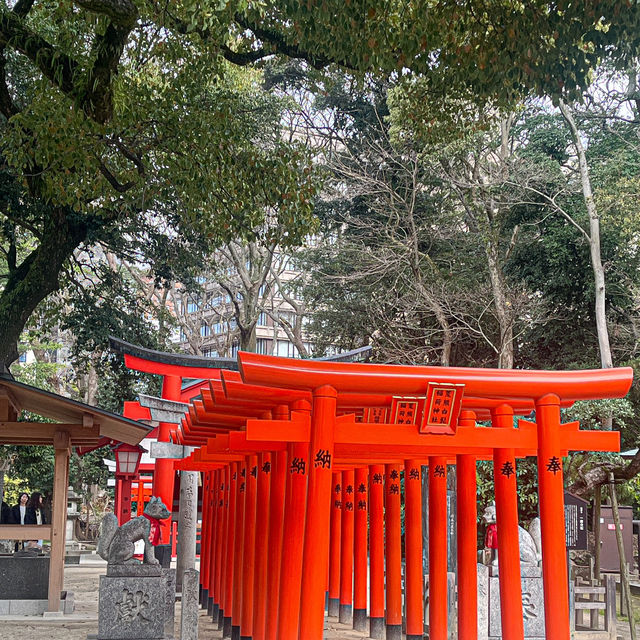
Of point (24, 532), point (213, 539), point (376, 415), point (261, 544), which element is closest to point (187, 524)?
point (213, 539)

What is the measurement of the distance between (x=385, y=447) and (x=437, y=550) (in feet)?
5.69

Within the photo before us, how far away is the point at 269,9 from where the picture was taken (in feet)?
37.1

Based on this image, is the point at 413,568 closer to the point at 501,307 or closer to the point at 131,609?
the point at 131,609

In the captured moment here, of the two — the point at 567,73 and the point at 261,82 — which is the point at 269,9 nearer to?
the point at 567,73

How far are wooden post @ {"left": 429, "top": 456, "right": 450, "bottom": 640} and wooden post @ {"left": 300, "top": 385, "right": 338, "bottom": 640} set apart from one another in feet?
9.07

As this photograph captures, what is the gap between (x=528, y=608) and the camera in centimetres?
969

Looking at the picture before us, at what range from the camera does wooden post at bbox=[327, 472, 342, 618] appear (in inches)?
558

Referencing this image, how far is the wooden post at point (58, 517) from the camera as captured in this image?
39.4ft

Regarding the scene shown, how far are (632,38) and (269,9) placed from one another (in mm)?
5127

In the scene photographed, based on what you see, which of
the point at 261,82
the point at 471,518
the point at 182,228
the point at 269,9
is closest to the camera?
the point at 471,518

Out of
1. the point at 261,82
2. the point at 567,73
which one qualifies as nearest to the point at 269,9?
the point at 567,73

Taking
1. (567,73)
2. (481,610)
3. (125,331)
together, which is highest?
(567,73)

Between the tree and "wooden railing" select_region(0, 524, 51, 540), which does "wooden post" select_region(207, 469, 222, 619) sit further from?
the tree

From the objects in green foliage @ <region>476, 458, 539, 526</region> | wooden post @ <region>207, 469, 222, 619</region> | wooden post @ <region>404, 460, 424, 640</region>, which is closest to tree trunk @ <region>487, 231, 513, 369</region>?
green foliage @ <region>476, 458, 539, 526</region>
